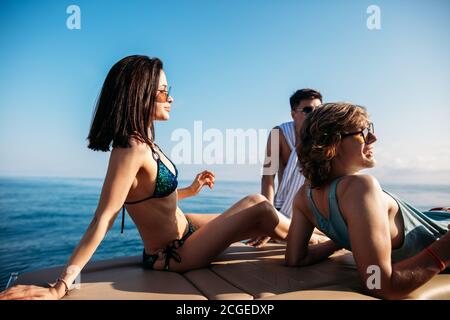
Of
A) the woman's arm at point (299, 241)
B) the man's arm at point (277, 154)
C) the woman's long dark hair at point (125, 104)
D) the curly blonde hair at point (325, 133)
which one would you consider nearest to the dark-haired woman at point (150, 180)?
the woman's long dark hair at point (125, 104)

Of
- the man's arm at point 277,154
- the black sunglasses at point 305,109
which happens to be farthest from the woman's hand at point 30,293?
the black sunglasses at point 305,109

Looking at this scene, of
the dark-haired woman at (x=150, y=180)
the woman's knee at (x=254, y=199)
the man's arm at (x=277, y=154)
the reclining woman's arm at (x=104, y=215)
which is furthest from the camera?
the man's arm at (x=277, y=154)

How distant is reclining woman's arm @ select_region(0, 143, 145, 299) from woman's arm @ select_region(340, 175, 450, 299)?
1.23 m

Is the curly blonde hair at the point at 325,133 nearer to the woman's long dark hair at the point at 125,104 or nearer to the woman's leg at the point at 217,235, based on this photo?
the woman's leg at the point at 217,235

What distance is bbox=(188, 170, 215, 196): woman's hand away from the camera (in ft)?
9.39

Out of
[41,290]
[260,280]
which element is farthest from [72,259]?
[260,280]

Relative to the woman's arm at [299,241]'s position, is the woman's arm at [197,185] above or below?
above

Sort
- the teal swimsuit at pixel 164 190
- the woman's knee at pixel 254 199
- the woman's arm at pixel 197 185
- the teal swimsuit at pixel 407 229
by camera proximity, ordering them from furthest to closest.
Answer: the woman's arm at pixel 197 185 → the woman's knee at pixel 254 199 → the teal swimsuit at pixel 164 190 → the teal swimsuit at pixel 407 229

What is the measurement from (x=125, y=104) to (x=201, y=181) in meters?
1.07

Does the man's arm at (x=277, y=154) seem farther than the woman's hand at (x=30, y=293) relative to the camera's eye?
Yes

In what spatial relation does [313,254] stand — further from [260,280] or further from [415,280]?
[415,280]

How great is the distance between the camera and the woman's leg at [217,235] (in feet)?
7.17

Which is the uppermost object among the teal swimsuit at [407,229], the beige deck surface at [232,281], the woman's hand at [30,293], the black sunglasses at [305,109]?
the black sunglasses at [305,109]

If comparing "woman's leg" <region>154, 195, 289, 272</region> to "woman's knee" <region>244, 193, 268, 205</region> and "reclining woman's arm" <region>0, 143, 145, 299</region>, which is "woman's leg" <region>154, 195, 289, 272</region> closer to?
"woman's knee" <region>244, 193, 268, 205</region>
